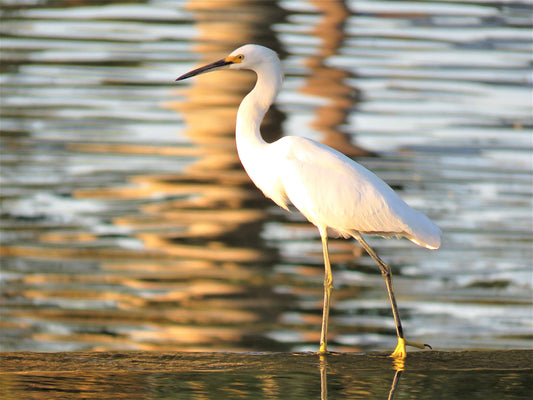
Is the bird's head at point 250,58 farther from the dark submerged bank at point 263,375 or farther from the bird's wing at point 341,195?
the dark submerged bank at point 263,375

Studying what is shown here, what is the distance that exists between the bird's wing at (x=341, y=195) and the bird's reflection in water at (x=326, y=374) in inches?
31.5

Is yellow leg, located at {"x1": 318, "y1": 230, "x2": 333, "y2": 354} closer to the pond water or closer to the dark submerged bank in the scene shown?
the dark submerged bank

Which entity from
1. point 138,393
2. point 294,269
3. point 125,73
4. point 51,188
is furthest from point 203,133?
point 138,393

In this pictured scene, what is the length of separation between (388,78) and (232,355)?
1386cm

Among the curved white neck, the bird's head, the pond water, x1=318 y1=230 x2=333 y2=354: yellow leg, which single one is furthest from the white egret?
the pond water

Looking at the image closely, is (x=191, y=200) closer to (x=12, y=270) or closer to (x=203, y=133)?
(x=203, y=133)

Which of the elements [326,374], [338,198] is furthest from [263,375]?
[338,198]

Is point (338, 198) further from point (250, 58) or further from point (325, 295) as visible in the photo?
point (250, 58)

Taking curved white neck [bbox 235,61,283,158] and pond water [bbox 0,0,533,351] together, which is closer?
curved white neck [bbox 235,61,283,158]

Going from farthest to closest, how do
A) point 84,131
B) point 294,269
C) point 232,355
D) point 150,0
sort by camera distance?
point 150,0 → point 84,131 → point 294,269 → point 232,355

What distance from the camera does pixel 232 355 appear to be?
638 cm

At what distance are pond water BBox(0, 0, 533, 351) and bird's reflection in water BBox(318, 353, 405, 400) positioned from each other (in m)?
3.29

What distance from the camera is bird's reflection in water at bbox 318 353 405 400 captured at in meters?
5.49

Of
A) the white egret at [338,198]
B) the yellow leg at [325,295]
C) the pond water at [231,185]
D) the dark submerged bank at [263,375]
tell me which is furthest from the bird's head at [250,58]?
the pond water at [231,185]
